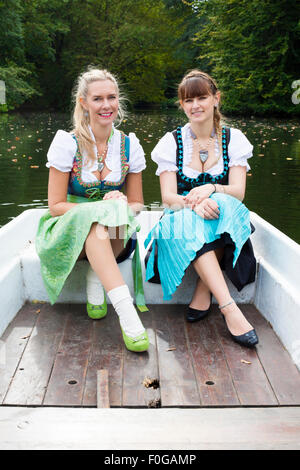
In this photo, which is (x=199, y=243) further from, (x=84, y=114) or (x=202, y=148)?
(x=84, y=114)

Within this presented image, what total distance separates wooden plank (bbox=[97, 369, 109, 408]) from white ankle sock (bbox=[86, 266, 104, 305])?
1.63ft

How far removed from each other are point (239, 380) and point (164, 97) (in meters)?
30.6

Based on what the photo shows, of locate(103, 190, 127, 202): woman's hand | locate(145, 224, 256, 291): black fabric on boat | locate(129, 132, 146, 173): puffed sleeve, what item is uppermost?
locate(129, 132, 146, 173): puffed sleeve

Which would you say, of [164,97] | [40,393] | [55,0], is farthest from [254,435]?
[164,97]

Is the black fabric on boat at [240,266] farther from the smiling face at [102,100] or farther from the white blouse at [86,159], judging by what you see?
the smiling face at [102,100]

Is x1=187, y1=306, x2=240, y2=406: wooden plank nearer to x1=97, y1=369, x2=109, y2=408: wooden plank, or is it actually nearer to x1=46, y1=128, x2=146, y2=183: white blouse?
x1=97, y1=369, x2=109, y2=408: wooden plank

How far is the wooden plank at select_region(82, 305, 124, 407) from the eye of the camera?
1702 mm

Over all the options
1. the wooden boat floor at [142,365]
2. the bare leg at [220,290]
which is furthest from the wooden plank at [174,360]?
the bare leg at [220,290]

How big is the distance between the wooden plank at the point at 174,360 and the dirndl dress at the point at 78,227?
0.14 metres

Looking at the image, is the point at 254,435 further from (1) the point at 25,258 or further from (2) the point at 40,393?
(1) the point at 25,258

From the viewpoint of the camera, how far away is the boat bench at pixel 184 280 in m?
2.16

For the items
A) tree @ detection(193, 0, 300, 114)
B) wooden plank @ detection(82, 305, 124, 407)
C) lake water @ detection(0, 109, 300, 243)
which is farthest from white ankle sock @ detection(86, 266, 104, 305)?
tree @ detection(193, 0, 300, 114)

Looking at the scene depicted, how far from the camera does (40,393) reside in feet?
5.60

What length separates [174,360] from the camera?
1953 mm
